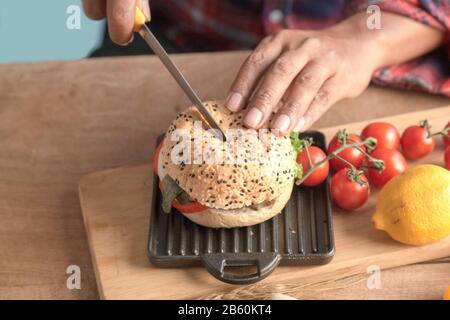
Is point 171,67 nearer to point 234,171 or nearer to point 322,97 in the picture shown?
point 234,171

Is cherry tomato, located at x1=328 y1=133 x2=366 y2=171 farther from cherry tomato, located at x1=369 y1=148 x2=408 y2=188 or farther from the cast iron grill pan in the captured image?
the cast iron grill pan

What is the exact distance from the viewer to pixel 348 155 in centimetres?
204

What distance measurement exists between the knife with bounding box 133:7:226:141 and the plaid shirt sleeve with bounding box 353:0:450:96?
2.80 feet

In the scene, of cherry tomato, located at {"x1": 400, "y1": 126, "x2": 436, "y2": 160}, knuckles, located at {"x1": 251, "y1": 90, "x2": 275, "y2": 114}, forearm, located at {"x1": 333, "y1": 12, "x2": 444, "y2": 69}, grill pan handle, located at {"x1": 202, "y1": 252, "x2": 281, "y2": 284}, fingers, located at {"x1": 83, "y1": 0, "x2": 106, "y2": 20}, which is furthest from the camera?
forearm, located at {"x1": 333, "y1": 12, "x2": 444, "y2": 69}

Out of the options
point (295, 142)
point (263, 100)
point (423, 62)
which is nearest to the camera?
point (263, 100)

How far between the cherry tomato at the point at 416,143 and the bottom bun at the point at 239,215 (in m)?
0.51

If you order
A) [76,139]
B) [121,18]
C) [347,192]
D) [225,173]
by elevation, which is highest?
[121,18]

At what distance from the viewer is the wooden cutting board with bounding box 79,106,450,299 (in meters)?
1.78

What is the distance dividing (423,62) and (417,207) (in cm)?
86

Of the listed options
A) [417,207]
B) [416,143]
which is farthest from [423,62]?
[417,207]

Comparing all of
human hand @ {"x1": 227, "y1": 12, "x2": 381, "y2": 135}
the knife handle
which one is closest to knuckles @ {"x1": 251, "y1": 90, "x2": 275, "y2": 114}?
human hand @ {"x1": 227, "y1": 12, "x2": 381, "y2": 135}

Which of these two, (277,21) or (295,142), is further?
(277,21)

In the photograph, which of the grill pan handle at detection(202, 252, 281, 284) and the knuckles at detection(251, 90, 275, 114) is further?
the knuckles at detection(251, 90, 275, 114)

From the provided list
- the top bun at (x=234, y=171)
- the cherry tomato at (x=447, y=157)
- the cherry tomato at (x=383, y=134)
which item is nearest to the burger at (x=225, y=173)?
the top bun at (x=234, y=171)
